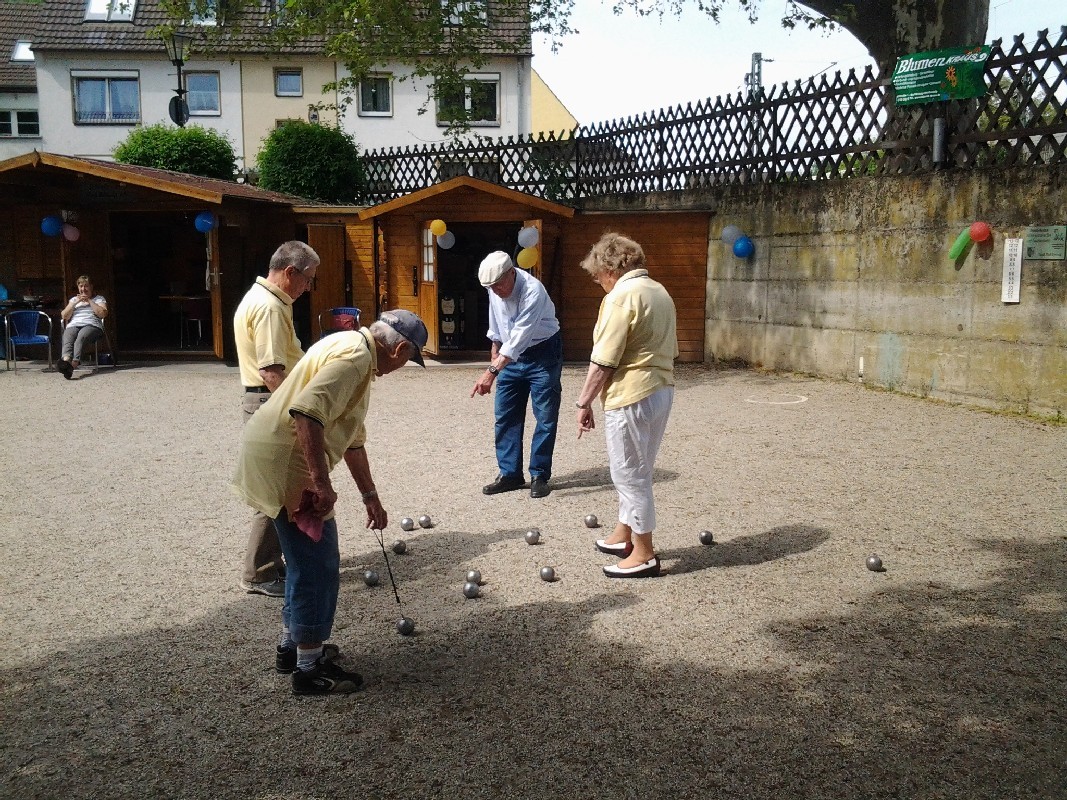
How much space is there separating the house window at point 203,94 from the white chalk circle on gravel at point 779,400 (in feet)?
90.2

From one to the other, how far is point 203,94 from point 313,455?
3353 centimetres

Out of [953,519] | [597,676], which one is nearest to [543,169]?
[953,519]

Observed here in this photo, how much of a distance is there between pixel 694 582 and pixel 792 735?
168 cm

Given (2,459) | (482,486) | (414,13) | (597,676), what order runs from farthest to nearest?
(414,13) → (2,459) → (482,486) → (597,676)

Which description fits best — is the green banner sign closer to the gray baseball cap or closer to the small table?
the gray baseball cap

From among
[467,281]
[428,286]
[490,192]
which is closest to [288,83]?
[467,281]

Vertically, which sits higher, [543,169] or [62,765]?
[543,169]

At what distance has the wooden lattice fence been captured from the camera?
957 cm

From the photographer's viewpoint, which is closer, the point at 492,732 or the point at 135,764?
the point at 135,764

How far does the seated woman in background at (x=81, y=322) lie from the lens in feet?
44.9

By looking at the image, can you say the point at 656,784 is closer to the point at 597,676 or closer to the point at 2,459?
the point at 597,676

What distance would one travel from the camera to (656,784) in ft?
9.93

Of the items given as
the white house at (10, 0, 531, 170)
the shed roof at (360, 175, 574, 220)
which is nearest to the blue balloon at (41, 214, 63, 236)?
the shed roof at (360, 175, 574, 220)

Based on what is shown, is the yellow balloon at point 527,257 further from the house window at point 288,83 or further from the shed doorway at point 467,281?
the house window at point 288,83
